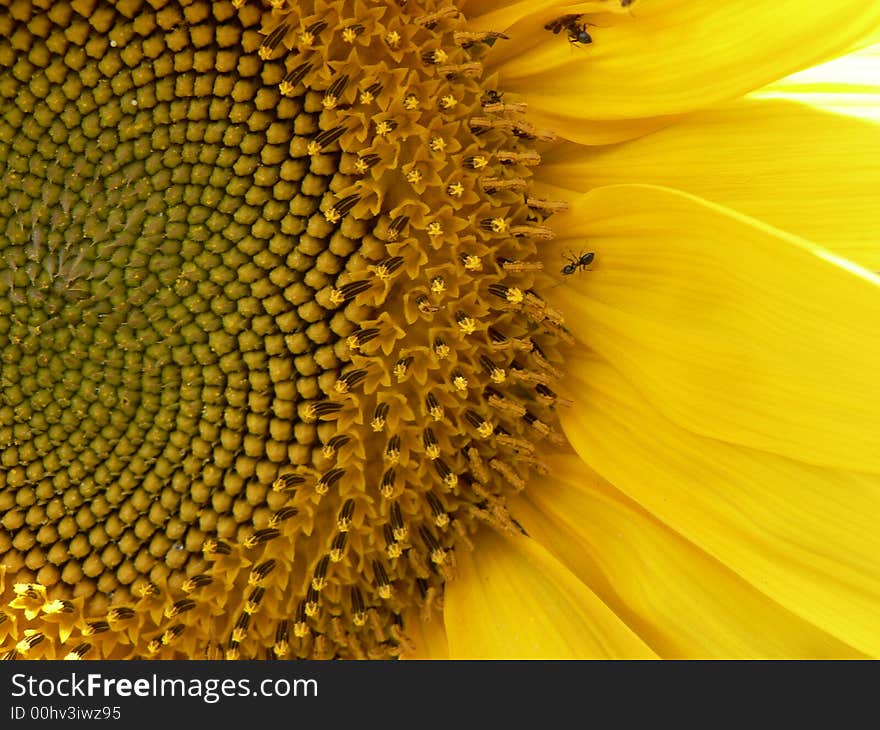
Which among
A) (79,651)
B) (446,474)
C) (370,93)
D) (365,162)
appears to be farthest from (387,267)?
(79,651)

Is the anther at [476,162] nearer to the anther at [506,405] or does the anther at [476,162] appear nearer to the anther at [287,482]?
the anther at [506,405]

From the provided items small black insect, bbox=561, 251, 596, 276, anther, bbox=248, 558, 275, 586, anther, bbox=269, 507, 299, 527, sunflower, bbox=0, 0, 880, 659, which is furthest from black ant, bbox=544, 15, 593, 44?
anther, bbox=248, 558, 275, 586

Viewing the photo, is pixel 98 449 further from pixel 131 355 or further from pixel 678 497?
pixel 678 497

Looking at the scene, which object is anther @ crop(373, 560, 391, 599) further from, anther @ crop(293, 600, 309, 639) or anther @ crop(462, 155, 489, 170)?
anther @ crop(462, 155, 489, 170)

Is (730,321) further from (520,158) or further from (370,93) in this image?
(370,93)

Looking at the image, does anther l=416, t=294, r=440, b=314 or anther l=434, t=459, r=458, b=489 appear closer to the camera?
anther l=416, t=294, r=440, b=314
